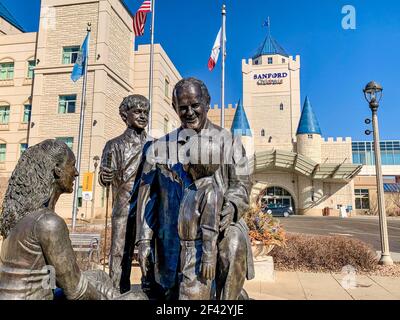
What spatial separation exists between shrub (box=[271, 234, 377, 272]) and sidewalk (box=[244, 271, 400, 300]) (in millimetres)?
406

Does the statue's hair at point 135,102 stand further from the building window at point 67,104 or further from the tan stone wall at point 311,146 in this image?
the tan stone wall at point 311,146

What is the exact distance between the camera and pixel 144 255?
2.42 m

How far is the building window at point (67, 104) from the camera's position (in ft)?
74.3

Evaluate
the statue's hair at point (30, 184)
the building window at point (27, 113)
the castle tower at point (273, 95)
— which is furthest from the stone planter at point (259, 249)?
the castle tower at point (273, 95)

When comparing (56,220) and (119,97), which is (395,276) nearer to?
(56,220)

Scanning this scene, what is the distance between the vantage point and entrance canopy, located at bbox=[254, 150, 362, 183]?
1270 inches

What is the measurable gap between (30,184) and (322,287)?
609cm

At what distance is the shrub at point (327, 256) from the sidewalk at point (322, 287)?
0.41 m

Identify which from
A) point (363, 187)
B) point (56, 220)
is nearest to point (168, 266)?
point (56, 220)

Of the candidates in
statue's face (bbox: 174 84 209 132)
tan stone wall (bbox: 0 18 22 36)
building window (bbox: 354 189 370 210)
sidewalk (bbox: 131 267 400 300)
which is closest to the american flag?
sidewalk (bbox: 131 267 400 300)

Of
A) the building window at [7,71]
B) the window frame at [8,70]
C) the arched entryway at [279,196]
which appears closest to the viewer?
the window frame at [8,70]

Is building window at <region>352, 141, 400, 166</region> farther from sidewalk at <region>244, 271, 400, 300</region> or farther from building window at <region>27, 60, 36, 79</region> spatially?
sidewalk at <region>244, 271, 400, 300</region>

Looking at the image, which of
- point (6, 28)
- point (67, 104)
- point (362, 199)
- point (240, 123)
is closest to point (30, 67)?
point (67, 104)

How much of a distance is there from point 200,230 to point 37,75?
25.1 metres
